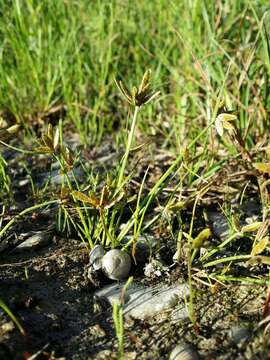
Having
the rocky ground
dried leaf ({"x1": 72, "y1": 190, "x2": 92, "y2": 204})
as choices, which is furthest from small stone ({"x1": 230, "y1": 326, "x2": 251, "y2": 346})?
dried leaf ({"x1": 72, "y1": 190, "x2": 92, "y2": 204})

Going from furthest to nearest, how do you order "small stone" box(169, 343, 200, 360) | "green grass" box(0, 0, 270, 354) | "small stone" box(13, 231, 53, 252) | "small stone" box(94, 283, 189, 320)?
"green grass" box(0, 0, 270, 354), "small stone" box(13, 231, 53, 252), "small stone" box(94, 283, 189, 320), "small stone" box(169, 343, 200, 360)

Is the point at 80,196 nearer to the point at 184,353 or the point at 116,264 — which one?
the point at 116,264

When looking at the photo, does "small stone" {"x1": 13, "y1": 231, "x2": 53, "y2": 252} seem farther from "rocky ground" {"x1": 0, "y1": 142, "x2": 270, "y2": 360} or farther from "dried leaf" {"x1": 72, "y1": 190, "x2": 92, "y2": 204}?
"dried leaf" {"x1": 72, "y1": 190, "x2": 92, "y2": 204}

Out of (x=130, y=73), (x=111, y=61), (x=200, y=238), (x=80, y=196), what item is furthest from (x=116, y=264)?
(x=130, y=73)

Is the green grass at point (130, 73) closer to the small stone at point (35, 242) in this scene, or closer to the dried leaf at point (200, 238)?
the small stone at point (35, 242)

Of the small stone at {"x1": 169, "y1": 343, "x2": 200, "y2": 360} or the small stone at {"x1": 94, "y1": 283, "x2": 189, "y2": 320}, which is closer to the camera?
the small stone at {"x1": 169, "y1": 343, "x2": 200, "y2": 360}

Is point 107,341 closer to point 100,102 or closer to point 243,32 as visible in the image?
point 100,102

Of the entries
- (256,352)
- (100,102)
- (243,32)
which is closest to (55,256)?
(256,352)

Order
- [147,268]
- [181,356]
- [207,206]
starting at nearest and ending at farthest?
[181,356], [147,268], [207,206]

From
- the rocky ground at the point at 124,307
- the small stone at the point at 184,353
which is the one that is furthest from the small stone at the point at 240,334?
the small stone at the point at 184,353
